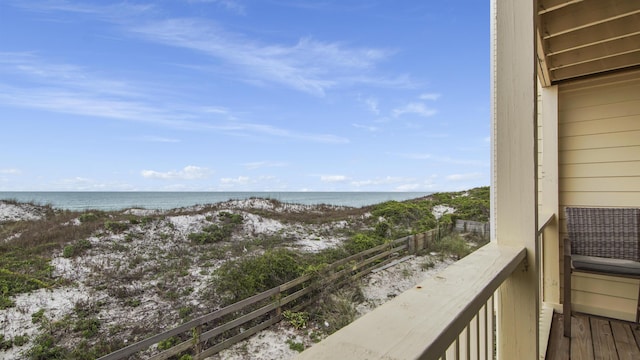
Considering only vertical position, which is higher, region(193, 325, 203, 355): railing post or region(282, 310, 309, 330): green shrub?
region(193, 325, 203, 355): railing post

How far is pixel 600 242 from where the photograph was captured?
1832mm

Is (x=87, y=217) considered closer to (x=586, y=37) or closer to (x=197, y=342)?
(x=197, y=342)

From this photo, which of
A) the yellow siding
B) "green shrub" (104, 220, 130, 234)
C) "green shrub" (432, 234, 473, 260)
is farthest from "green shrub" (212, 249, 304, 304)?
the yellow siding

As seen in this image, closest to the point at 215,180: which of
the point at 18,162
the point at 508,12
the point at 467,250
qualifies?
the point at 18,162

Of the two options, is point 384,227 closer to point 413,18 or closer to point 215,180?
point 413,18

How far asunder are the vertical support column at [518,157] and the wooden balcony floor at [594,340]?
101cm

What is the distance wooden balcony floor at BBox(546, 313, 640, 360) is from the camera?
60.4 inches

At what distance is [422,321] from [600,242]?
217cm

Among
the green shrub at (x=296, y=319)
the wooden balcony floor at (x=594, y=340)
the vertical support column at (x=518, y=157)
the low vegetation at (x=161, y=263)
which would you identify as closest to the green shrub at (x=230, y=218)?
the low vegetation at (x=161, y=263)

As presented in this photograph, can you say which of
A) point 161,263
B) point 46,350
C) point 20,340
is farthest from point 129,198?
point 46,350

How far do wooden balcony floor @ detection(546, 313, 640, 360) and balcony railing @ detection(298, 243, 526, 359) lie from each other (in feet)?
4.86

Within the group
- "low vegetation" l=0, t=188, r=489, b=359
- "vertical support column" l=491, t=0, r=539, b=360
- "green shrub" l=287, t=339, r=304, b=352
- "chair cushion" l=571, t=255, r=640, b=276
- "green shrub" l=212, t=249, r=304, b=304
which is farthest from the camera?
"green shrub" l=212, t=249, r=304, b=304

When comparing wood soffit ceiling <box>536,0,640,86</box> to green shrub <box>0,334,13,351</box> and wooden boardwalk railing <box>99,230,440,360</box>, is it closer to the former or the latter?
wooden boardwalk railing <box>99,230,440,360</box>

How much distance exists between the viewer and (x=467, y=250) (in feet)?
17.7
